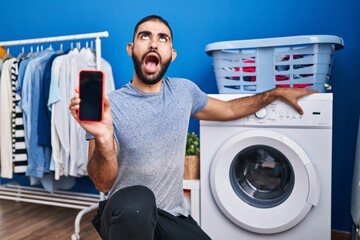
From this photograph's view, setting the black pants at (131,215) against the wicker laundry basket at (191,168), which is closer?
the black pants at (131,215)

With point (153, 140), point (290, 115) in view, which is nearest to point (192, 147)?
point (290, 115)

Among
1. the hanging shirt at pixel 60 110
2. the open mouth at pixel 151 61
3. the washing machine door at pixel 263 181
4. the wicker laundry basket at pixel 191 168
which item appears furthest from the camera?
the hanging shirt at pixel 60 110

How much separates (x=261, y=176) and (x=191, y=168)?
1.03 ft

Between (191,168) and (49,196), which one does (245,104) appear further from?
(49,196)

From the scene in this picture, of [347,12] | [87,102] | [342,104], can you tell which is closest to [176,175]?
[87,102]

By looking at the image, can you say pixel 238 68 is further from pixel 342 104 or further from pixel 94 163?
pixel 94 163

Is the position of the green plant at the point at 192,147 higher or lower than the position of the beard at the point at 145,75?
lower

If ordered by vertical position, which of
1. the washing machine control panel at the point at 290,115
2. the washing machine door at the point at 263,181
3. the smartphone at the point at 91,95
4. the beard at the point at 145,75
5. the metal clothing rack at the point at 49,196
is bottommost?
the metal clothing rack at the point at 49,196

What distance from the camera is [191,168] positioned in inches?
66.9

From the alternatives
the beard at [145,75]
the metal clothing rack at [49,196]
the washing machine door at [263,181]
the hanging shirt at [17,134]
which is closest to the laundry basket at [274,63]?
the washing machine door at [263,181]

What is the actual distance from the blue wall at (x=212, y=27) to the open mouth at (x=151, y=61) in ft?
3.22

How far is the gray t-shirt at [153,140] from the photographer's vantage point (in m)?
1.19

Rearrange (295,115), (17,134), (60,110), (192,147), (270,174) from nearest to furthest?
(295,115), (270,174), (192,147), (60,110), (17,134)

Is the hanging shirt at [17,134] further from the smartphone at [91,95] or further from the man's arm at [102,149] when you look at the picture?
the smartphone at [91,95]
